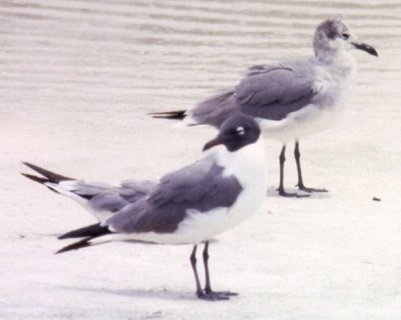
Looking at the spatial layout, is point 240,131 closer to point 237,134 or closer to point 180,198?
point 237,134

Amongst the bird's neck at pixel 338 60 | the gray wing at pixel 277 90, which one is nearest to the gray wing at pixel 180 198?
the gray wing at pixel 277 90

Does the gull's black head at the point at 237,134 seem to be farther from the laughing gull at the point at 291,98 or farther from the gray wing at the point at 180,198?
the laughing gull at the point at 291,98

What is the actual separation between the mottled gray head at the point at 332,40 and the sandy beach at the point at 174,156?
0.74m

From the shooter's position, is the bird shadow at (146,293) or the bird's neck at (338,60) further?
the bird's neck at (338,60)

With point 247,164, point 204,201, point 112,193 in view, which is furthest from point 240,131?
point 112,193

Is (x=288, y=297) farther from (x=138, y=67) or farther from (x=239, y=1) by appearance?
(x=239, y=1)

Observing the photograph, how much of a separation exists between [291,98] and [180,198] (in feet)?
8.96

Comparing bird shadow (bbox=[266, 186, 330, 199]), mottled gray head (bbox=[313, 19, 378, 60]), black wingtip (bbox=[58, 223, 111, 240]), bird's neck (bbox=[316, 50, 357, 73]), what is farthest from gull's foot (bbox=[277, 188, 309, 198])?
black wingtip (bbox=[58, 223, 111, 240])

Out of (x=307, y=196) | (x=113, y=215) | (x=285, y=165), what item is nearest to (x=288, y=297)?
(x=113, y=215)

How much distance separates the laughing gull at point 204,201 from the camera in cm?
649

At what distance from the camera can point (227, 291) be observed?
22.2 ft

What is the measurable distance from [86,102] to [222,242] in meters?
3.66

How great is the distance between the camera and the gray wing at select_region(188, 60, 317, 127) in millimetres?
9203

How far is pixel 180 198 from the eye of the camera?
21.7ft
